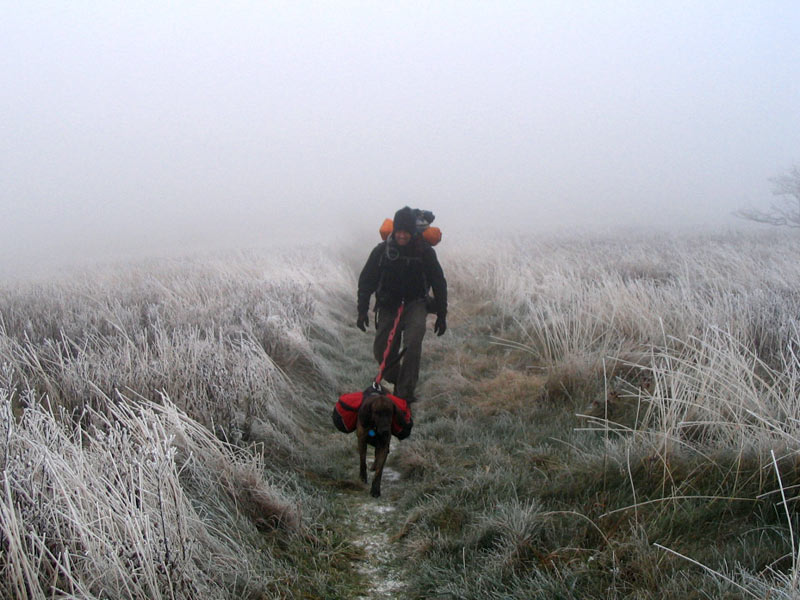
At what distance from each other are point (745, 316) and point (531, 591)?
342 centimetres

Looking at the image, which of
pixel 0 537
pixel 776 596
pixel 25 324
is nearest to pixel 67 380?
pixel 0 537

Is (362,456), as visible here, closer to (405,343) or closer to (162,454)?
(405,343)

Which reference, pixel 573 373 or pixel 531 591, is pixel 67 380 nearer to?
pixel 531 591

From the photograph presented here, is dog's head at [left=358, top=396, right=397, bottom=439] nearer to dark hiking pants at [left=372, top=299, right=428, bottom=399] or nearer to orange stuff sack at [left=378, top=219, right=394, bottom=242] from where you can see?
dark hiking pants at [left=372, top=299, right=428, bottom=399]

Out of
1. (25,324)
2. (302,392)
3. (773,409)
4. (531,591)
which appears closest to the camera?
(531,591)

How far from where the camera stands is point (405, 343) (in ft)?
16.8

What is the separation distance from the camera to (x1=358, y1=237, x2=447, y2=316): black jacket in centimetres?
531

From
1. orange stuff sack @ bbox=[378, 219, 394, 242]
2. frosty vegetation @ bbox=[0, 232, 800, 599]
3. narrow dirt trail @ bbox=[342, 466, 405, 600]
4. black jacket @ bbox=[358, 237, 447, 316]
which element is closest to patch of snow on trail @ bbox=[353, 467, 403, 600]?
narrow dirt trail @ bbox=[342, 466, 405, 600]

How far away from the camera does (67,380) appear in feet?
10.4

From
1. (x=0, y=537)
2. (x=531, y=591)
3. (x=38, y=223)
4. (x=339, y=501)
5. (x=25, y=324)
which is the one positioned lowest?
(x=339, y=501)

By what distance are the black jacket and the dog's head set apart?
1.85 meters

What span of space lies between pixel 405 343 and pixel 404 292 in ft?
2.01

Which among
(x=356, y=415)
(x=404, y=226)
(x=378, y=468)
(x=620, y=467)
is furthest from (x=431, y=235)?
(x=620, y=467)

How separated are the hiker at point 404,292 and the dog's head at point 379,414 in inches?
58.9
